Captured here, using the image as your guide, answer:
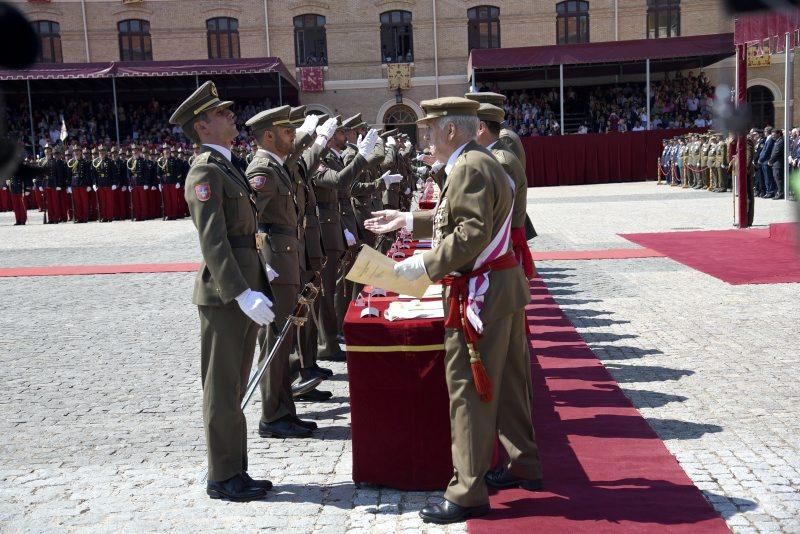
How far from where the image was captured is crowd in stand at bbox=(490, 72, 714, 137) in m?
35.9

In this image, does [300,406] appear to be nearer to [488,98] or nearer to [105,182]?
[488,98]

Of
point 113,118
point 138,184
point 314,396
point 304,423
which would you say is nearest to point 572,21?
point 113,118

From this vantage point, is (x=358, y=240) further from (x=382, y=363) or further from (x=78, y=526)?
(x=78, y=526)

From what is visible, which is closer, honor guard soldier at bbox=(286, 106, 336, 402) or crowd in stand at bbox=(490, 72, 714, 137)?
honor guard soldier at bbox=(286, 106, 336, 402)

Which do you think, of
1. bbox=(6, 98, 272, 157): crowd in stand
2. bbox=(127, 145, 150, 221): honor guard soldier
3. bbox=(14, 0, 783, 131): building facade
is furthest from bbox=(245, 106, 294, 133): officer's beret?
bbox=(14, 0, 783, 131): building facade

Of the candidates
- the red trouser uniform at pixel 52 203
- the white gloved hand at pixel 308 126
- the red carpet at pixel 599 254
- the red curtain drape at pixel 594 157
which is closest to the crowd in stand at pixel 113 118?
the red trouser uniform at pixel 52 203

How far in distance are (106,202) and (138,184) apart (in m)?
1.03

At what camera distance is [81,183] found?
82.3 ft

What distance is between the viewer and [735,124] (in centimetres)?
189

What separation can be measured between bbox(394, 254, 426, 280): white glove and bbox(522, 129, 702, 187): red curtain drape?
31.6 meters

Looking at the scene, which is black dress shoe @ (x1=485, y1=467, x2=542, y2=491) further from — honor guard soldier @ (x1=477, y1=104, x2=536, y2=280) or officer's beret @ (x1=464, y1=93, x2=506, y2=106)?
officer's beret @ (x1=464, y1=93, x2=506, y2=106)

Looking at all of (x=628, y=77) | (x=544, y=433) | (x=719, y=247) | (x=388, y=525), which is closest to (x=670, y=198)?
(x=719, y=247)

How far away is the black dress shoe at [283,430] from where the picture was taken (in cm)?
555

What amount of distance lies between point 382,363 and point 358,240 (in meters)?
4.72
